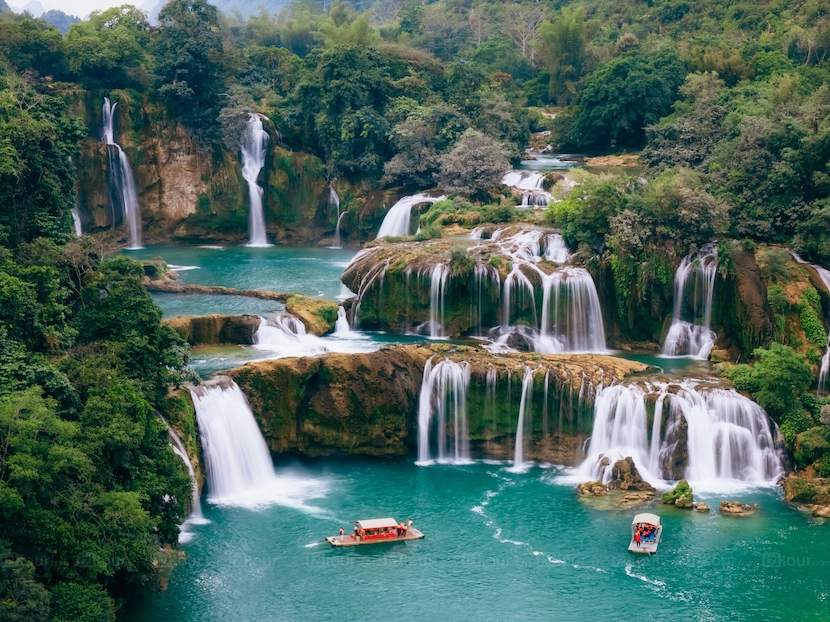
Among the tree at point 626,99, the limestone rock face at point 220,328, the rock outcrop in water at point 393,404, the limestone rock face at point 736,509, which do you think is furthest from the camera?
the tree at point 626,99

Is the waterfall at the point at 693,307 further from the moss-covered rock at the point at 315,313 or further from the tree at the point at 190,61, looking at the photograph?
the tree at the point at 190,61

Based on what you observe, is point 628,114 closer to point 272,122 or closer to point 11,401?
point 272,122

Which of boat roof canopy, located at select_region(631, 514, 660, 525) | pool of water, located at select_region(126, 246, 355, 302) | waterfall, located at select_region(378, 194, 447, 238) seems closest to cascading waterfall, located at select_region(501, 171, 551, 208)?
waterfall, located at select_region(378, 194, 447, 238)

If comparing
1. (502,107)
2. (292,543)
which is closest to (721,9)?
(502,107)

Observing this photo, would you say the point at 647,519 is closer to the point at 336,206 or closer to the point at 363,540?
the point at 363,540

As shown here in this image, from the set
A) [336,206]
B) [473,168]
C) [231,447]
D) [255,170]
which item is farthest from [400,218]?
[231,447]

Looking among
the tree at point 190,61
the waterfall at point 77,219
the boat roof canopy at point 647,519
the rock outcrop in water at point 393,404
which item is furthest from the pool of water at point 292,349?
the tree at point 190,61
